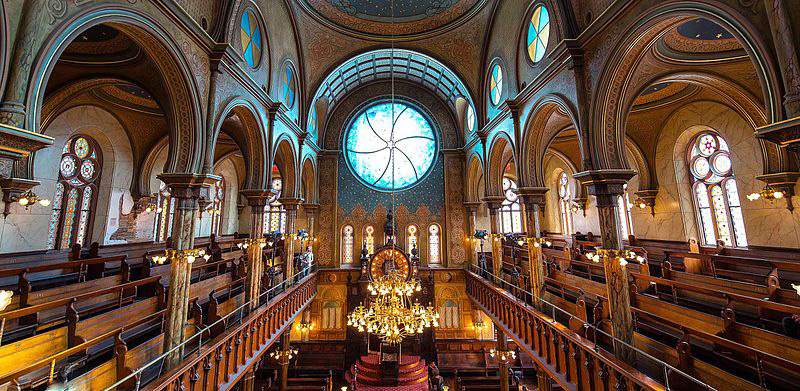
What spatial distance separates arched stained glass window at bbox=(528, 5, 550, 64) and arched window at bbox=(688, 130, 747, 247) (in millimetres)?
8487

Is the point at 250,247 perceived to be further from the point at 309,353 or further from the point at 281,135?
the point at 309,353

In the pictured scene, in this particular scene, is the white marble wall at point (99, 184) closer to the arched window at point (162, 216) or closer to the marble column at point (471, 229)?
the arched window at point (162, 216)

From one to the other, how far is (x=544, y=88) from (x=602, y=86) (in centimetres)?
241

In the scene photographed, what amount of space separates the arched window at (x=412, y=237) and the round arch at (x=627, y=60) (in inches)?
536

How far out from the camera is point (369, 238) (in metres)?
19.8

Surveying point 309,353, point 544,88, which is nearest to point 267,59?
point 544,88

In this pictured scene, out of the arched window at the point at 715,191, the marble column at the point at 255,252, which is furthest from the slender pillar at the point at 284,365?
the arched window at the point at 715,191

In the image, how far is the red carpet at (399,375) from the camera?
13.6 meters

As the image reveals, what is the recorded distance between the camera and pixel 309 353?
17.5m

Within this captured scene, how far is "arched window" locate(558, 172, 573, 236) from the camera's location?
67.9ft

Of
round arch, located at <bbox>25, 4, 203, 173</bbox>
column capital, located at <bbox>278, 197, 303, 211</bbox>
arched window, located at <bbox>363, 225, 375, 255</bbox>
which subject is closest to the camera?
round arch, located at <bbox>25, 4, 203, 173</bbox>

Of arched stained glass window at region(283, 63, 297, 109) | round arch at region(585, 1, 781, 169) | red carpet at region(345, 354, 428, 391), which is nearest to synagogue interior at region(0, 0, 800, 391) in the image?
round arch at region(585, 1, 781, 169)

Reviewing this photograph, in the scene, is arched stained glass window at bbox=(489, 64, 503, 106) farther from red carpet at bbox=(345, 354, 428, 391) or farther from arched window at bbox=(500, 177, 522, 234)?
red carpet at bbox=(345, 354, 428, 391)

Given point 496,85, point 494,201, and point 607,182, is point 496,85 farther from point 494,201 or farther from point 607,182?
point 607,182
